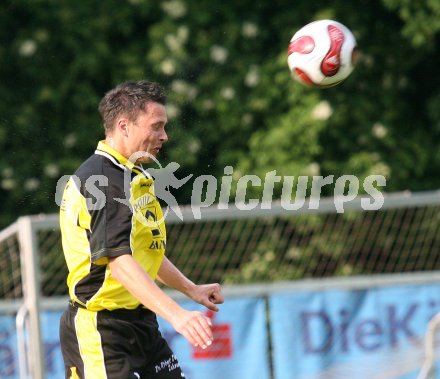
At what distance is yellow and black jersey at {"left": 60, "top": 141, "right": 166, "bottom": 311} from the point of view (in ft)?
15.0

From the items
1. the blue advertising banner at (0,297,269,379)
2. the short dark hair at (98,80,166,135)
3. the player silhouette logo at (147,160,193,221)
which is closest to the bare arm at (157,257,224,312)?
the short dark hair at (98,80,166,135)

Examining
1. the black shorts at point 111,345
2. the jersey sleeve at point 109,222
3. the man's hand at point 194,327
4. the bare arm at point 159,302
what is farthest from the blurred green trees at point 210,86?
the man's hand at point 194,327

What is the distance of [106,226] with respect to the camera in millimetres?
4570

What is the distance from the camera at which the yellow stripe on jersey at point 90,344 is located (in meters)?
4.84

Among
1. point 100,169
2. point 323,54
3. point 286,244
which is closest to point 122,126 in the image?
point 100,169

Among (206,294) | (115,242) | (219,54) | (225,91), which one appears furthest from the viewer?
(219,54)

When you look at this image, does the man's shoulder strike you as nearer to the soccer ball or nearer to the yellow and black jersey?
the yellow and black jersey

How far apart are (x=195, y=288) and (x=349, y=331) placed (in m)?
2.98

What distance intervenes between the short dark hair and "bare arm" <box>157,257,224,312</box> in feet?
2.63

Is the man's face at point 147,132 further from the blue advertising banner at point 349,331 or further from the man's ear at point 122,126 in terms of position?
the blue advertising banner at point 349,331

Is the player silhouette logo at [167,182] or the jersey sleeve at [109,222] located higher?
the player silhouette logo at [167,182]

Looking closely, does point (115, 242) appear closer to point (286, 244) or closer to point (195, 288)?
point (195, 288)

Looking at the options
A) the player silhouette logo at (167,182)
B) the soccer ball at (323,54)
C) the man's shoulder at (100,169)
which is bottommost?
the man's shoulder at (100,169)

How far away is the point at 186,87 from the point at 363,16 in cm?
215
